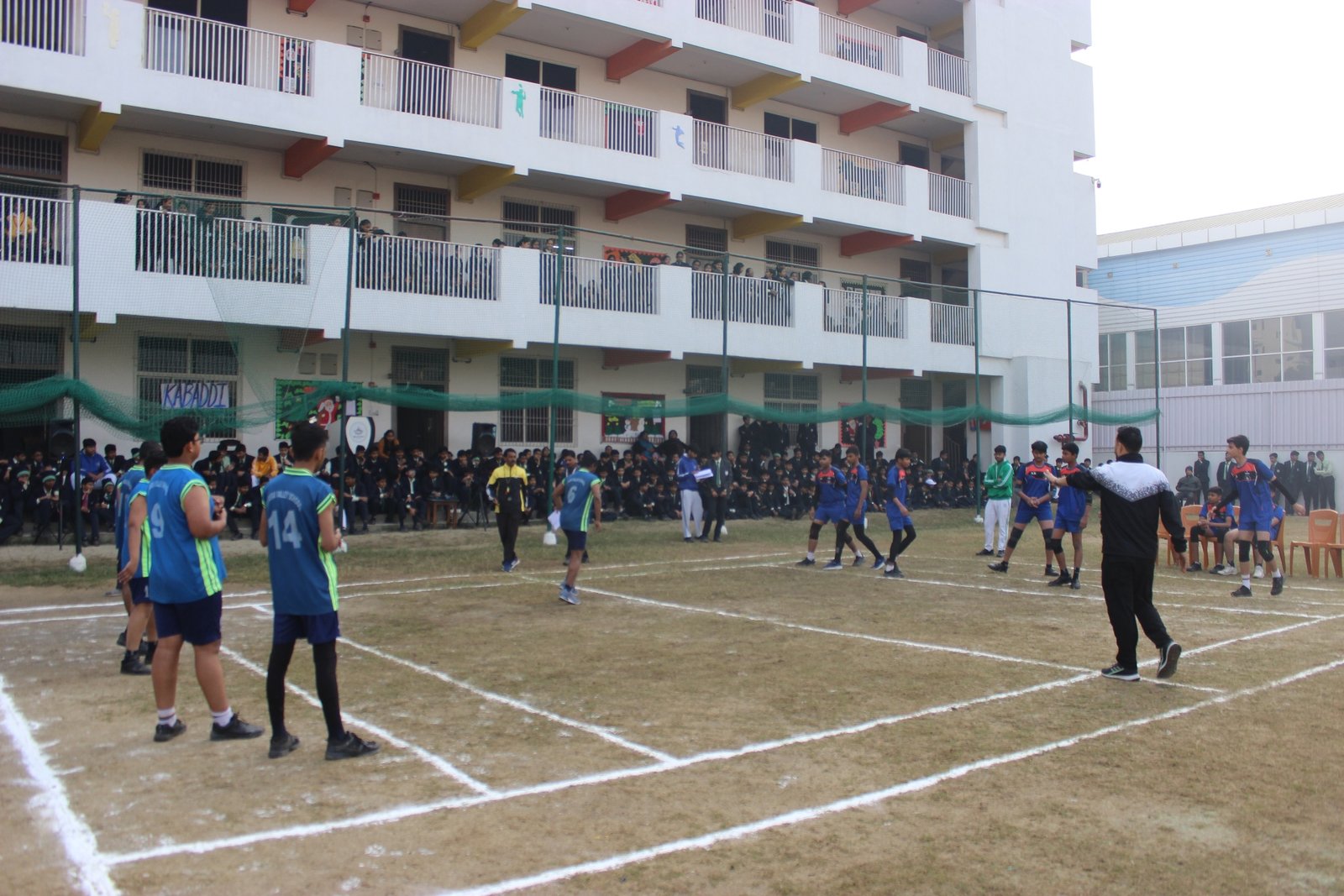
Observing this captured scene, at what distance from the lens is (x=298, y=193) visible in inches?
843

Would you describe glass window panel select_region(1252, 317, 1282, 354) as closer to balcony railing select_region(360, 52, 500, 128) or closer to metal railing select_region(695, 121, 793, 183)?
metal railing select_region(695, 121, 793, 183)

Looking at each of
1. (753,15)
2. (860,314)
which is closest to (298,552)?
(860,314)

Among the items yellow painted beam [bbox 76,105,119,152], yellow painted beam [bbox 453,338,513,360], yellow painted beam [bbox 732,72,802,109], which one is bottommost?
yellow painted beam [bbox 453,338,513,360]

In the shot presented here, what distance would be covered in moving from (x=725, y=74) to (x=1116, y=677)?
21.5 m

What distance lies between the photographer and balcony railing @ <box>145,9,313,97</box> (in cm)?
1847

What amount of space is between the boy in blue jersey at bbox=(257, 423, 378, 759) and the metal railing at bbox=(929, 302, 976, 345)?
23508 millimetres

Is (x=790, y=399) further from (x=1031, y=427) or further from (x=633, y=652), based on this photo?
(x=633, y=652)

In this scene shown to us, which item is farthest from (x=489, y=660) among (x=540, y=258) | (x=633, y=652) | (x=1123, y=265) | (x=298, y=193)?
(x=1123, y=265)

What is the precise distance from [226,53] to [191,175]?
2.42 meters

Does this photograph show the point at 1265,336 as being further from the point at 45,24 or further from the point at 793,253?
the point at 45,24

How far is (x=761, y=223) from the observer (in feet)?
88.3

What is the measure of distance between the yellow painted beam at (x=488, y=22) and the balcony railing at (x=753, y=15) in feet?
15.6

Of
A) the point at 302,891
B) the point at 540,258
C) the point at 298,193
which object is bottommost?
the point at 302,891

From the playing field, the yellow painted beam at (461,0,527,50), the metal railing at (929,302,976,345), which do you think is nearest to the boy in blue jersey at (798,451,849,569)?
the playing field
